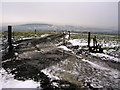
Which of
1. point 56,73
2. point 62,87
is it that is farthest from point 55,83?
point 56,73

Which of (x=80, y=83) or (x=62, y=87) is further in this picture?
(x=80, y=83)

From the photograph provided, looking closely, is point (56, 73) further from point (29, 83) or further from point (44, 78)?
point (29, 83)

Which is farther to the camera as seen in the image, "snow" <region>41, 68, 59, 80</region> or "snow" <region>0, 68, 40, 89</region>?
"snow" <region>41, 68, 59, 80</region>

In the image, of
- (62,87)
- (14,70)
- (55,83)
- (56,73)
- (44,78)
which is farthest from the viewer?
(14,70)

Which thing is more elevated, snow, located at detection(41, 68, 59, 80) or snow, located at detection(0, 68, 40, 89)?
snow, located at detection(41, 68, 59, 80)

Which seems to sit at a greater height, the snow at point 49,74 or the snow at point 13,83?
the snow at point 49,74

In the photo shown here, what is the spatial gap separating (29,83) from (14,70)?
7.76 feet

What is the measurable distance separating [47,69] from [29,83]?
6.91 ft

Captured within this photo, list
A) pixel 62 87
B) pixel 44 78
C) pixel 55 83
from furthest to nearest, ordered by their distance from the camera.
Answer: pixel 44 78
pixel 55 83
pixel 62 87

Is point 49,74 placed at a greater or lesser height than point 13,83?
greater

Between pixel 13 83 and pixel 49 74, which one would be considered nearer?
pixel 13 83

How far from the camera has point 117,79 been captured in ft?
22.8

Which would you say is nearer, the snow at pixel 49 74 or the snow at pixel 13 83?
the snow at pixel 13 83

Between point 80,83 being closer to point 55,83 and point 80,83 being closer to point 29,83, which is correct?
point 55,83
